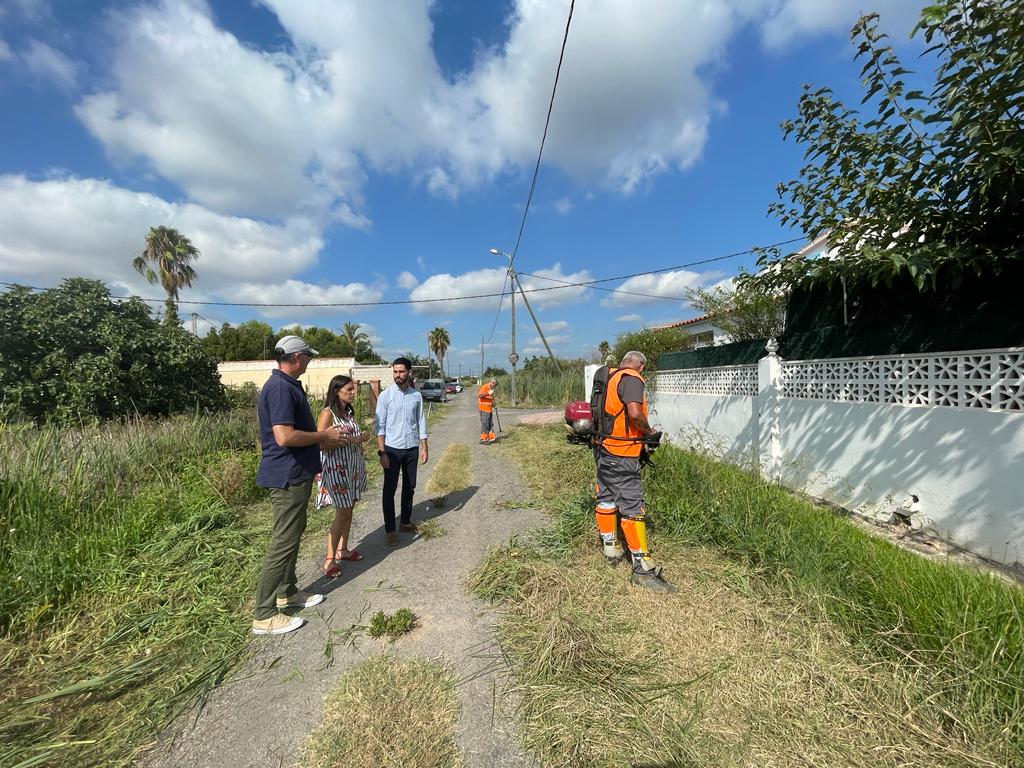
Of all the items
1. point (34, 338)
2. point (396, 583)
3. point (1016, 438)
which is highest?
point (34, 338)

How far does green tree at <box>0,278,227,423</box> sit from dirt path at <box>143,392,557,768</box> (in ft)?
24.5

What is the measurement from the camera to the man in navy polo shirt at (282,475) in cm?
257

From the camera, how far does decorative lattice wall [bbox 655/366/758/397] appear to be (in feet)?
19.1

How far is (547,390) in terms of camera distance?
20781 millimetres

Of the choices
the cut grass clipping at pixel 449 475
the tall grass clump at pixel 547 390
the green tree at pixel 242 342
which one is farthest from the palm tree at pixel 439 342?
the cut grass clipping at pixel 449 475

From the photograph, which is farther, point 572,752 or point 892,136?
point 892,136

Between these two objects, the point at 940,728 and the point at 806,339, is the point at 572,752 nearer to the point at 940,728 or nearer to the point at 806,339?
the point at 940,728

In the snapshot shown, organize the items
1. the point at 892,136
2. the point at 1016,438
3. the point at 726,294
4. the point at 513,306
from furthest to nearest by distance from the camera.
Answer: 1. the point at 513,306
2. the point at 726,294
3. the point at 892,136
4. the point at 1016,438

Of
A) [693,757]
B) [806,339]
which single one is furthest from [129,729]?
[806,339]

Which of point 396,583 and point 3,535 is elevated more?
point 3,535

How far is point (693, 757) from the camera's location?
5.34 ft

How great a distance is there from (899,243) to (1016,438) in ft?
5.94

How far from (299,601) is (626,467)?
2.49m

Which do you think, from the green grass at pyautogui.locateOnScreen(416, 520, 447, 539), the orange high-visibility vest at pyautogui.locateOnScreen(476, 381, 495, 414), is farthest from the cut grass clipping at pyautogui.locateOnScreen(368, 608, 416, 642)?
the orange high-visibility vest at pyautogui.locateOnScreen(476, 381, 495, 414)
